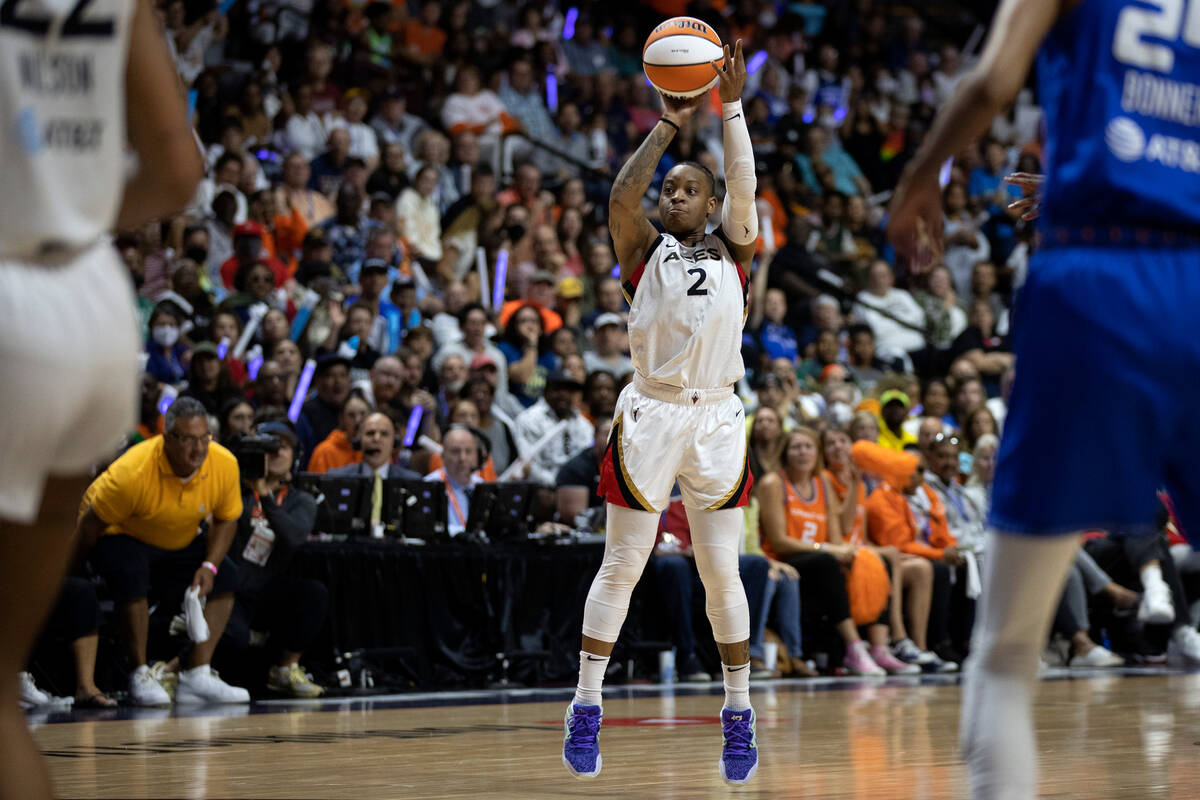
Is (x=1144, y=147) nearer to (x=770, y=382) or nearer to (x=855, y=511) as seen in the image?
(x=855, y=511)

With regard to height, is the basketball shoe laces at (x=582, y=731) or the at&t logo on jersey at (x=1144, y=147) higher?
the at&t logo on jersey at (x=1144, y=147)

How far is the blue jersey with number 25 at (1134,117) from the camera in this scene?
101 inches

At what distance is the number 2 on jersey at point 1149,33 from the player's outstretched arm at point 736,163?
2.94 metres

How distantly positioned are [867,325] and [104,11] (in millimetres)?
12471

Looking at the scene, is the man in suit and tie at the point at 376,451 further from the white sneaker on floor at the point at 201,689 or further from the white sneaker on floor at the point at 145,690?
the white sneaker on floor at the point at 145,690

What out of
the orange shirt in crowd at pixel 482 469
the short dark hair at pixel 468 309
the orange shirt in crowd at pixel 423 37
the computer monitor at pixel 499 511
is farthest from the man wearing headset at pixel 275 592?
the orange shirt in crowd at pixel 423 37

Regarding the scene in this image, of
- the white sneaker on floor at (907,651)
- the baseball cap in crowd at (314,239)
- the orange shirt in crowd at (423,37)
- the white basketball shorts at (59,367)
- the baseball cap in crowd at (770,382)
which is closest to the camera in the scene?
the white basketball shorts at (59,367)

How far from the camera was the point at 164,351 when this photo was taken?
1049 centimetres

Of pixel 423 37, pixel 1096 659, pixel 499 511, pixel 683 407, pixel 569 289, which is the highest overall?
pixel 423 37

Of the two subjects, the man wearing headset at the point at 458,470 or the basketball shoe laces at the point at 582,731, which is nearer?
the basketball shoe laces at the point at 582,731

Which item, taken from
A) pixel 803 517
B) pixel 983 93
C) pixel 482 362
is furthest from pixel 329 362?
pixel 983 93

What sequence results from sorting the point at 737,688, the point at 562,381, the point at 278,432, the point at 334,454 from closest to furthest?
the point at 737,688, the point at 278,432, the point at 334,454, the point at 562,381

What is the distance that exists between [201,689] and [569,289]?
5782mm

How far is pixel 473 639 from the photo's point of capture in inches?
380
